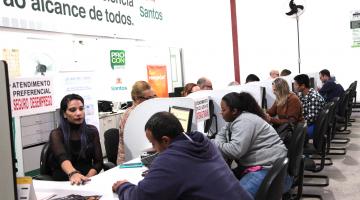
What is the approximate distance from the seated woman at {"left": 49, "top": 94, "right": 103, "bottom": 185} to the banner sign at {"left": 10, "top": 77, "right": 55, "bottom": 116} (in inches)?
11.7

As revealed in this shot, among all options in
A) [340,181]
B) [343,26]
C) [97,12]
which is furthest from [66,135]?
[343,26]

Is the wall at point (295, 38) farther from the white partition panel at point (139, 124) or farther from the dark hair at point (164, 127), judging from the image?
the dark hair at point (164, 127)

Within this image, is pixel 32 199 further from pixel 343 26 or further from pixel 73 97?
pixel 343 26

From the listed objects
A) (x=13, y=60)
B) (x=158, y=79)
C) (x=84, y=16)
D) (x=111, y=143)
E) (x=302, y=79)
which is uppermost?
(x=84, y=16)

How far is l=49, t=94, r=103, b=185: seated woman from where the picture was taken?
2.63 metres

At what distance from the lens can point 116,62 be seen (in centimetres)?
698

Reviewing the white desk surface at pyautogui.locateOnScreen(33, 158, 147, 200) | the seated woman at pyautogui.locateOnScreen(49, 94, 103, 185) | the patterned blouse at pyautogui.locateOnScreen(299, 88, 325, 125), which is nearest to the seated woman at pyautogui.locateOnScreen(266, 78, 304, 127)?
the patterned blouse at pyautogui.locateOnScreen(299, 88, 325, 125)

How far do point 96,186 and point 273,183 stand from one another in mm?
957

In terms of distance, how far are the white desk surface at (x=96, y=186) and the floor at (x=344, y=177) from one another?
211 cm

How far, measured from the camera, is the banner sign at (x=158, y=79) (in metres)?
7.75

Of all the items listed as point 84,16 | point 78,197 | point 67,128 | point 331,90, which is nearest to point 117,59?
point 84,16

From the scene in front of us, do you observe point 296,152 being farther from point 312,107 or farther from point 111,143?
point 312,107

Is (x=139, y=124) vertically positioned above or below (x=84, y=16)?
below

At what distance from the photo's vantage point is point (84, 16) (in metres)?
5.55
